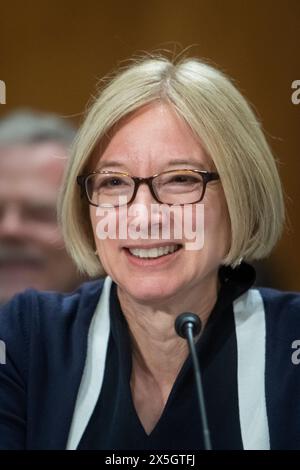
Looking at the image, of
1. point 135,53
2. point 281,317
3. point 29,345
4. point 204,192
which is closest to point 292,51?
point 135,53

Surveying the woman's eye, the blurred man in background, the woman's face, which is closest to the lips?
the woman's face

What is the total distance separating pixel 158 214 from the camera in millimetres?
1045

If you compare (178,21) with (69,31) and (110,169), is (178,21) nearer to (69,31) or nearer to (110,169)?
(69,31)

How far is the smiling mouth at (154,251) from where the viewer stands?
1.07 meters

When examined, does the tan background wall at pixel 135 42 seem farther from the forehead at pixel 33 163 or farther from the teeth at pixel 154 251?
the teeth at pixel 154 251

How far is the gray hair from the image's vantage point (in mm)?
1288

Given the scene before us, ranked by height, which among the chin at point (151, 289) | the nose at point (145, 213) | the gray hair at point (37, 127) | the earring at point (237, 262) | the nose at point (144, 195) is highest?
the gray hair at point (37, 127)

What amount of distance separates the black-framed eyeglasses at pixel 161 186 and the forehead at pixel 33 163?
10.2 inches

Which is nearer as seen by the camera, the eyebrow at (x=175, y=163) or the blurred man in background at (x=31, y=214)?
the eyebrow at (x=175, y=163)

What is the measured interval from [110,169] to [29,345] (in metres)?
0.36

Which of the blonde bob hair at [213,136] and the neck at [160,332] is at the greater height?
the blonde bob hair at [213,136]

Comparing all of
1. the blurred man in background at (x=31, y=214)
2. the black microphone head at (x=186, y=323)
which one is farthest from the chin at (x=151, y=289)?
the blurred man in background at (x=31, y=214)

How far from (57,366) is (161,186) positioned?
0.37 metres

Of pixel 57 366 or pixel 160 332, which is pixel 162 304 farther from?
pixel 57 366
